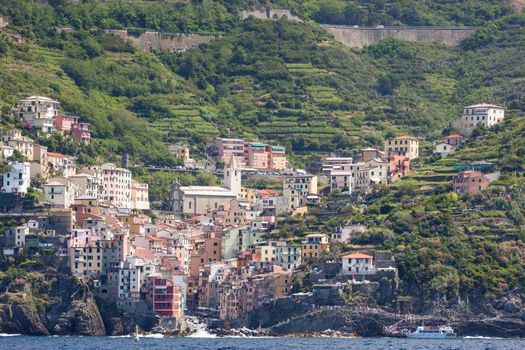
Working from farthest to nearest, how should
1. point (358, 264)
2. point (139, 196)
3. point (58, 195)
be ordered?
point (139, 196) → point (58, 195) → point (358, 264)

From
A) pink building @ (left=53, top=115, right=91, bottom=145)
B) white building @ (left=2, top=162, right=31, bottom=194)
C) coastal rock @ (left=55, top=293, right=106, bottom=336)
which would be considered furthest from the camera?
pink building @ (left=53, top=115, right=91, bottom=145)

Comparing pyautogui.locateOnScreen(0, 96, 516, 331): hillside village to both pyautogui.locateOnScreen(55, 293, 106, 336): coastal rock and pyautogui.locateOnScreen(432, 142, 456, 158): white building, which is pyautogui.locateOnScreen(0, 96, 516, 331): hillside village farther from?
pyautogui.locateOnScreen(55, 293, 106, 336): coastal rock

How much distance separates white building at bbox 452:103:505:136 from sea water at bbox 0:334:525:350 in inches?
1505

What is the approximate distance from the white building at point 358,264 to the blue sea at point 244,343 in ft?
20.0

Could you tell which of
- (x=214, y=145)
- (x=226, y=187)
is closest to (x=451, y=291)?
(x=226, y=187)

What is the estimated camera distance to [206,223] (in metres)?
170

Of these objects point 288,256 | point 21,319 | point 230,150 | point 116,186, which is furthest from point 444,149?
point 21,319

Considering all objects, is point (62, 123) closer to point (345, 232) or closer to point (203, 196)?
point (203, 196)

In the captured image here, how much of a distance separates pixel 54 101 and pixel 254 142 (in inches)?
787

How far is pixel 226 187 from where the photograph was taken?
17850 centimetres

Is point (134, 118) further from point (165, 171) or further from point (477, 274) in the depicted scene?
point (477, 274)

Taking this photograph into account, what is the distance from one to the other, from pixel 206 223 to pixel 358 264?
24.3m

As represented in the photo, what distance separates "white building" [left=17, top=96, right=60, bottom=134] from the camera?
176750mm

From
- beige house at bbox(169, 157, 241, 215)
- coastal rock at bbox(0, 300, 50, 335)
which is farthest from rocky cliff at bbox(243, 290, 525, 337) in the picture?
beige house at bbox(169, 157, 241, 215)
